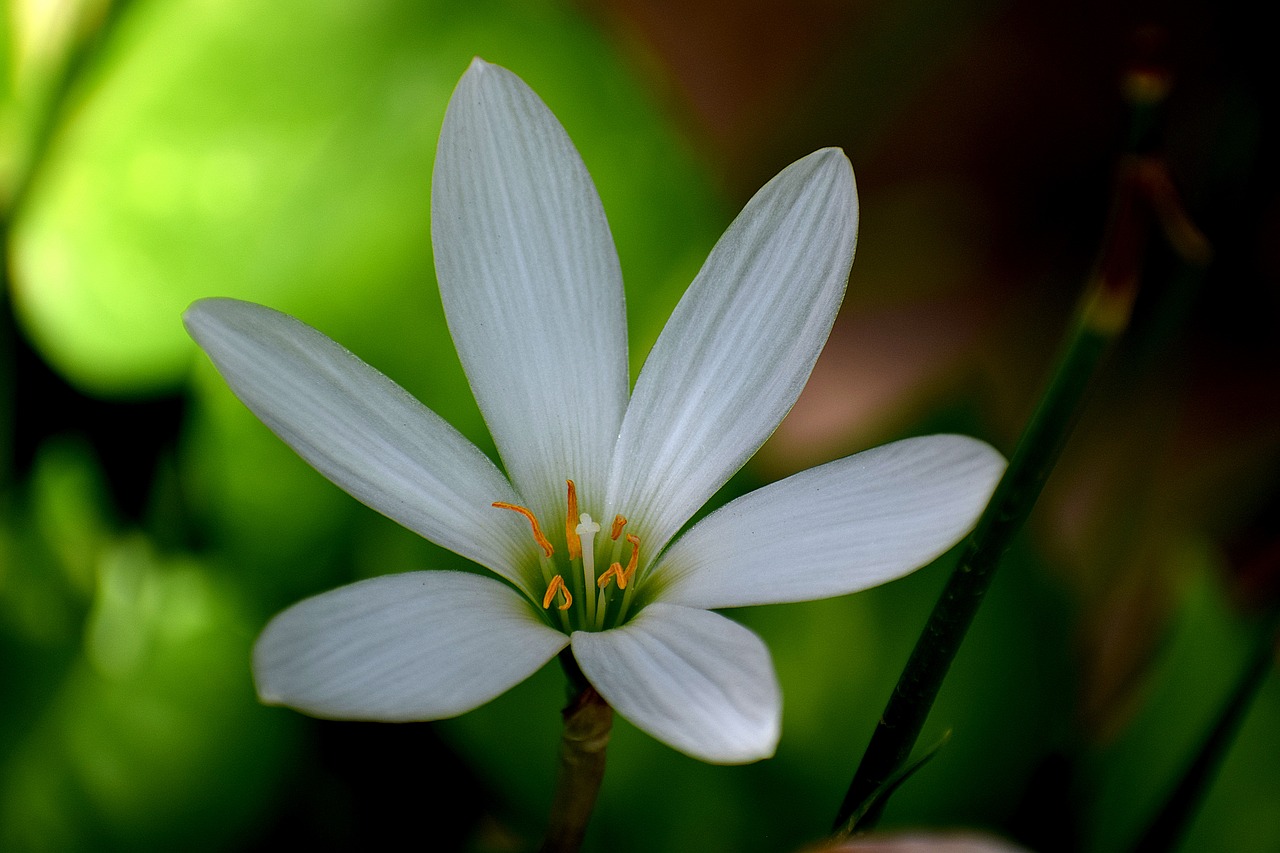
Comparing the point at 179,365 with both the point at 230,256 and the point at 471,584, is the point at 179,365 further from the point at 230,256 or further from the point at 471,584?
the point at 471,584

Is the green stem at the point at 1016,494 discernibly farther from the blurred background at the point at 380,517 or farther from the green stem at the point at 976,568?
the blurred background at the point at 380,517

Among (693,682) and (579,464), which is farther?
(579,464)

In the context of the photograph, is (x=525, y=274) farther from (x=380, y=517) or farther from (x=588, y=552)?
(x=380, y=517)

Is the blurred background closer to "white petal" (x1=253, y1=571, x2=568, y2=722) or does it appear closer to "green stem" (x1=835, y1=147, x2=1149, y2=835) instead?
"green stem" (x1=835, y1=147, x2=1149, y2=835)

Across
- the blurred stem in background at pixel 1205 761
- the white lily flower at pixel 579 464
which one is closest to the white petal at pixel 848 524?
the white lily flower at pixel 579 464

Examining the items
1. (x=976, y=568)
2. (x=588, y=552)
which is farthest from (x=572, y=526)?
(x=976, y=568)
